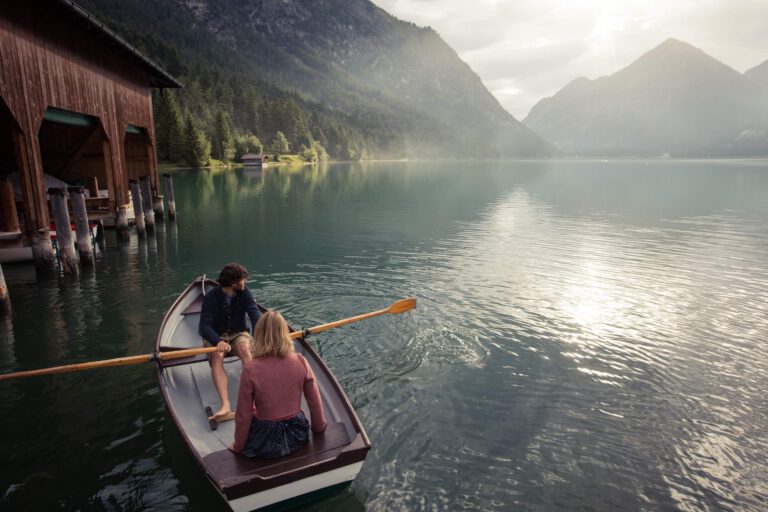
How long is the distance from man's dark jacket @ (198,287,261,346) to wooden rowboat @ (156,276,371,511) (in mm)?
760

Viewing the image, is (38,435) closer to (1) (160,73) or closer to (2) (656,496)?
(2) (656,496)

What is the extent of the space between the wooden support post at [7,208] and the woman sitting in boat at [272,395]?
57.3 feet

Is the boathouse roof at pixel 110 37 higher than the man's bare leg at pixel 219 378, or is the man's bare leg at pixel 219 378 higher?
the boathouse roof at pixel 110 37

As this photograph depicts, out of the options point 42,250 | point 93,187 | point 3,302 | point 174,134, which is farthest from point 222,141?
point 3,302

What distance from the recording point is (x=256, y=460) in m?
5.50

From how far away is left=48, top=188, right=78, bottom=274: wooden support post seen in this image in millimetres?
16062

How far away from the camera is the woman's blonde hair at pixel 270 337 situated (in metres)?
5.02

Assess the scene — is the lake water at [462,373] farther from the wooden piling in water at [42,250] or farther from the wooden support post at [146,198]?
the wooden support post at [146,198]

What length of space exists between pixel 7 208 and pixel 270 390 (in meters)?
18.0

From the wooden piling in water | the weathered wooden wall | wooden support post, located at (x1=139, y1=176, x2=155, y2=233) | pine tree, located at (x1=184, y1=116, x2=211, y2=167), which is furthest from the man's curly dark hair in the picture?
pine tree, located at (x1=184, y1=116, x2=211, y2=167)

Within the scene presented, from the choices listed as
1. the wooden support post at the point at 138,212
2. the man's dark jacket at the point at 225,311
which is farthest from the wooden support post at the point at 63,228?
the man's dark jacket at the point at 225,311

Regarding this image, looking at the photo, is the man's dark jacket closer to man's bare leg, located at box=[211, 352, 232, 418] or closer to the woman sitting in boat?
man's bare leg, located at box=[211, 352, 232, 418]

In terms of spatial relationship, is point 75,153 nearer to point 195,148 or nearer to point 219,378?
point 219,378

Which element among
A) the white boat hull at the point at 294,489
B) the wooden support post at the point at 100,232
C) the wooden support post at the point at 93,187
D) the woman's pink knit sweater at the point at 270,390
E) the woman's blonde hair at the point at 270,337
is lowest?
the white boat hull at the point at 294,489
